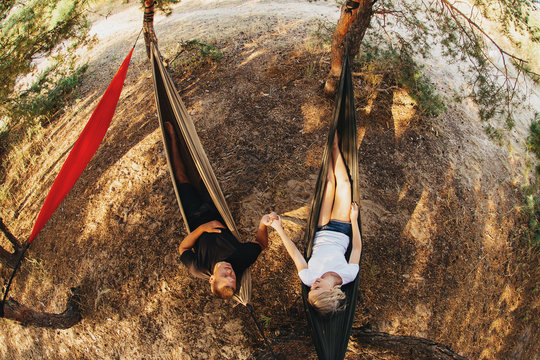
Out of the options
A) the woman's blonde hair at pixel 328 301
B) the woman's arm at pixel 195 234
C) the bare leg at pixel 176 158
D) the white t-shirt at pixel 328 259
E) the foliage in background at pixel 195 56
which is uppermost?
the foliage in background at pixel 195 56

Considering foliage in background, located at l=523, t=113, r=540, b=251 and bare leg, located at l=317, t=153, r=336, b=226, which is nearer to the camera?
bare leg, located at l=317, t=153, r=336, b=226

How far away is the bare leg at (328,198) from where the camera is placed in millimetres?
3283

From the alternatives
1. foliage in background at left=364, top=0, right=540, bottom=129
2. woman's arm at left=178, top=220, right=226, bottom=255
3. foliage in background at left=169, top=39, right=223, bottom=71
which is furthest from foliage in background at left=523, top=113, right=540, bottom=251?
foliage in background at left=169, top=39, right=223, bottom=71

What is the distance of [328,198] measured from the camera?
133 inches

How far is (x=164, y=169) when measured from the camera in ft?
14.4

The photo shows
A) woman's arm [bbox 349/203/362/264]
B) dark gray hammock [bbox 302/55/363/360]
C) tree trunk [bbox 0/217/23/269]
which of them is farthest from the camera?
tree trunk [bbox 0/217/23/269]

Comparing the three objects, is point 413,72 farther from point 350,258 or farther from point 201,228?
point 201,228

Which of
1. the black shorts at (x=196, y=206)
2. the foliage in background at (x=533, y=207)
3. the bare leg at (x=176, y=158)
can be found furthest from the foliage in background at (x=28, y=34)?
the foliage in background at (x=533, y=207)

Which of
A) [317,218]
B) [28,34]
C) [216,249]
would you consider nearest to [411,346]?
[317,218]

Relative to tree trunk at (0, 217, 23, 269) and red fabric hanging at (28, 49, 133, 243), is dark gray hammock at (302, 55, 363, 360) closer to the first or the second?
red fabric hanging at (28, 49, 133, 243)

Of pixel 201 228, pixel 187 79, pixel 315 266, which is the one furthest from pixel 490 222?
pixel 187 79

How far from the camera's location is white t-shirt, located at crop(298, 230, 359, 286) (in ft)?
9.00

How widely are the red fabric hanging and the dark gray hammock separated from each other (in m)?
2.20

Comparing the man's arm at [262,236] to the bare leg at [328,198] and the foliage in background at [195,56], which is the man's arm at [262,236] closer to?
the bare leg at [328,198]
